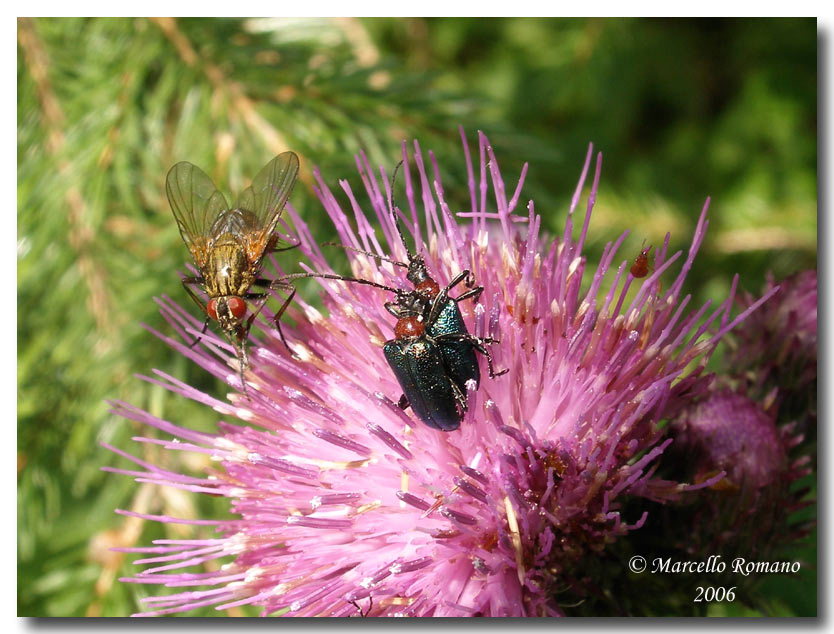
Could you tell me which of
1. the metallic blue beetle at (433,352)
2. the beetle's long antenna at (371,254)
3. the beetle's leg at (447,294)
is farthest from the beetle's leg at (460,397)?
the beetle's long antenna at (371,254)

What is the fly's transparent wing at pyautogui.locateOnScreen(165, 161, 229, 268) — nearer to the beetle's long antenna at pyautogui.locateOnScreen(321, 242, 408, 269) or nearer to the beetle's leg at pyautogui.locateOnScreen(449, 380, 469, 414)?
the beetle's long antenna at pyautogui.locateOnScreen(321, 242, 408, 269)

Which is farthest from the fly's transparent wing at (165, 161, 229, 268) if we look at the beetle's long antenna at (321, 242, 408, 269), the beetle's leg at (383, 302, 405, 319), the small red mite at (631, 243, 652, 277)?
the small red mite at (631, 243, 652, 277)

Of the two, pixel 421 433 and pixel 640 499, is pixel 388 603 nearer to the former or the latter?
pixel 421 433

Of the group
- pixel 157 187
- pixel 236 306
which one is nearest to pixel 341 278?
pixel 236 306

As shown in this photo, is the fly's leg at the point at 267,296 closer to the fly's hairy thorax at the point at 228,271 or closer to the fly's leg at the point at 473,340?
the fly's hairy thorax at the point at 228,271
